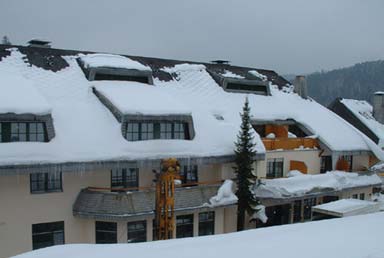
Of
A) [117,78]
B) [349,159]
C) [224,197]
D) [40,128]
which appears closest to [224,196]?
[224,197]

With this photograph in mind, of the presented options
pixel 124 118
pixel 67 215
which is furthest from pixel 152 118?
pixel 67 215

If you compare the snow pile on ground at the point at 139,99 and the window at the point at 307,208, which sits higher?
the snow pile on ground at the point at 139,99

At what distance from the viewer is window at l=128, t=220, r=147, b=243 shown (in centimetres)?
2073

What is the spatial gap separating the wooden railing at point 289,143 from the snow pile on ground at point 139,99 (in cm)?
685

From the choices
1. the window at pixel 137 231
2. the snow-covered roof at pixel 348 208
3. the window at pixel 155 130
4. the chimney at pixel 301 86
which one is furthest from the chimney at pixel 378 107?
the window at pixel 137 231

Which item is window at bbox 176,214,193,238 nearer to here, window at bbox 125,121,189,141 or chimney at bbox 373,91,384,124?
window at bbox 125,121,189,141

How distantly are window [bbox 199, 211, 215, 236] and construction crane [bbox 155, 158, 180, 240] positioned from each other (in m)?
4.83

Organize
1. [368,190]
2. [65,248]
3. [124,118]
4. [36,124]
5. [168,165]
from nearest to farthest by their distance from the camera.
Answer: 1. [65,248]
2. [168,165]
3. [36,124]
4. [124,118]
5. [368,190]

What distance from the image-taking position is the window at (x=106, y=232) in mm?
20406

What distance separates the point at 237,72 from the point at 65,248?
2641 cm

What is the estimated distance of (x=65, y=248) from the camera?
10812 mm

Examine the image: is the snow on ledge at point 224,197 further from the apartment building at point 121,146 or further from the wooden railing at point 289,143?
the wooden railing at point 289,143

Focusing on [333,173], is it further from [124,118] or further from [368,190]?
[124,118]

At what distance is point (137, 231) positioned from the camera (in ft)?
68.8
